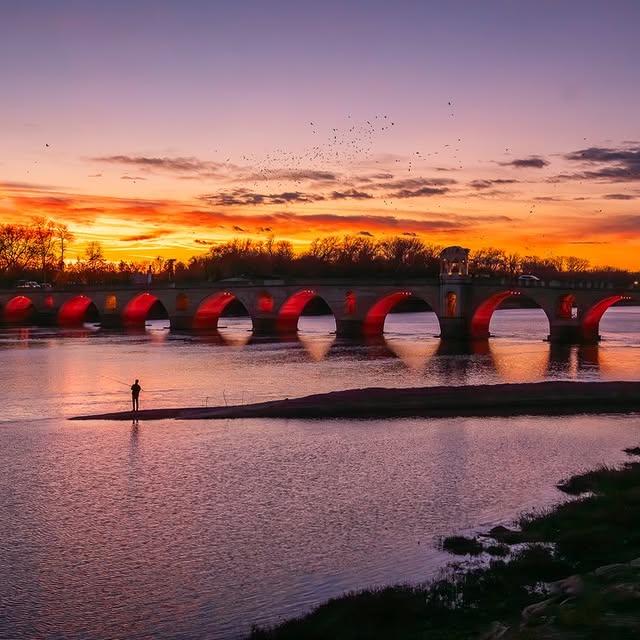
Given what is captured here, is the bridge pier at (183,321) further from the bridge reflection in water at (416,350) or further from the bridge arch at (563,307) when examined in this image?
the bridge arch at (563,307)

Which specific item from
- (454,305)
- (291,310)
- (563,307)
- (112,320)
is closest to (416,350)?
(454,305)

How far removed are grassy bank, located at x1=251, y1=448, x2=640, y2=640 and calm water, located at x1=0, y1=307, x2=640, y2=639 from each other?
1.25 meters

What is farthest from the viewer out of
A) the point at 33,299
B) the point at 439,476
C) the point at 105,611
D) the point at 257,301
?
the point at 33,299

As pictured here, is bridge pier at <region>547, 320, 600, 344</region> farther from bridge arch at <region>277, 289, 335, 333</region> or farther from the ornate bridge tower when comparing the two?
bridge arch at <region>277, 289, 335, 333</region>

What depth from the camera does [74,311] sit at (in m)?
123

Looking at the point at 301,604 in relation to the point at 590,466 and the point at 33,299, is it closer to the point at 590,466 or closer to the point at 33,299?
the point at 590,466

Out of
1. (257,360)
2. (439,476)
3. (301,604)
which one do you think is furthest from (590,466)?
(257,360)

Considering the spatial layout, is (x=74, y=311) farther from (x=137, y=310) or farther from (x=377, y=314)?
(x=377, y=314)

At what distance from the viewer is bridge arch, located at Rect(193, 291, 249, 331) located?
10650cm

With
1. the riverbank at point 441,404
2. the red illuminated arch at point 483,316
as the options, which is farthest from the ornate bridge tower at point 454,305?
the riverbank at point 441,404

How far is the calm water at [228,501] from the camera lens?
15367 millimetres

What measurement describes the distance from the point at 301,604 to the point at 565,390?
98.8ft

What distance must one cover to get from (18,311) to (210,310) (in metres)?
34.1

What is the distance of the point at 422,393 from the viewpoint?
4150cm
